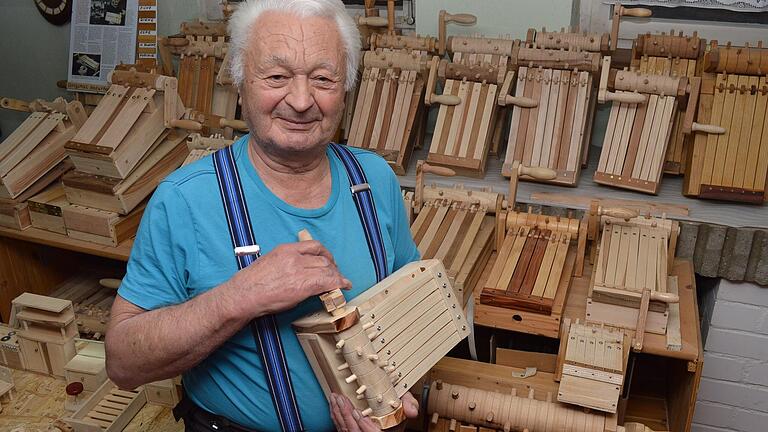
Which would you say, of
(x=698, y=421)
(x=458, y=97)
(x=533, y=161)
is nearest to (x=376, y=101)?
(x=458, y=97)

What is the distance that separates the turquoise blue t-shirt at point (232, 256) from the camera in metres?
1.78

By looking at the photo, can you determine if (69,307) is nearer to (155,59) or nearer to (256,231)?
(256,231)

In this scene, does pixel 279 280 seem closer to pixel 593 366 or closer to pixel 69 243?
pixel 593 366

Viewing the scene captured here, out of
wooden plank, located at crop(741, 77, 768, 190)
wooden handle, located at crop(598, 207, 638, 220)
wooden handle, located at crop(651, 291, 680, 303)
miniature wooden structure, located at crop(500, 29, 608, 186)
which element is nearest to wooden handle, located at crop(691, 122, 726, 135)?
wooden plank, located at crop(741, 77, 768, 190)

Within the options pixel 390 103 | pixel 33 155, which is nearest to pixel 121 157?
pixel 33 155

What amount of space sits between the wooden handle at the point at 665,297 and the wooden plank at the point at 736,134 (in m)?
1.07

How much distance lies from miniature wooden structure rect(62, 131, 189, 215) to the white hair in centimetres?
214

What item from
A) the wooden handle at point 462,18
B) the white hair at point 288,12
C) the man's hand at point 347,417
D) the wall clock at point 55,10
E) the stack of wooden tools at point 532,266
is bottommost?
the man's hand at point 347,417

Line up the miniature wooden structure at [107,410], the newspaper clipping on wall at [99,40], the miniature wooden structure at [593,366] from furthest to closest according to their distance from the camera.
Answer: the newspaper clipping on wall at [99,40] → the miniature wooden structure at [107,410] → the miniature wooden structure at [593,366]

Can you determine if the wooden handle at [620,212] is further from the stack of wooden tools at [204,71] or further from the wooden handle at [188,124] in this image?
the stack of wooden tools at [204,71]

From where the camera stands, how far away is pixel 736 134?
3.63m

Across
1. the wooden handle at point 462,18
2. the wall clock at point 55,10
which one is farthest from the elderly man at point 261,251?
the wall clock at point 55,10

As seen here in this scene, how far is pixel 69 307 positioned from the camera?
11.0 ft

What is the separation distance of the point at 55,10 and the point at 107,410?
386 cm
